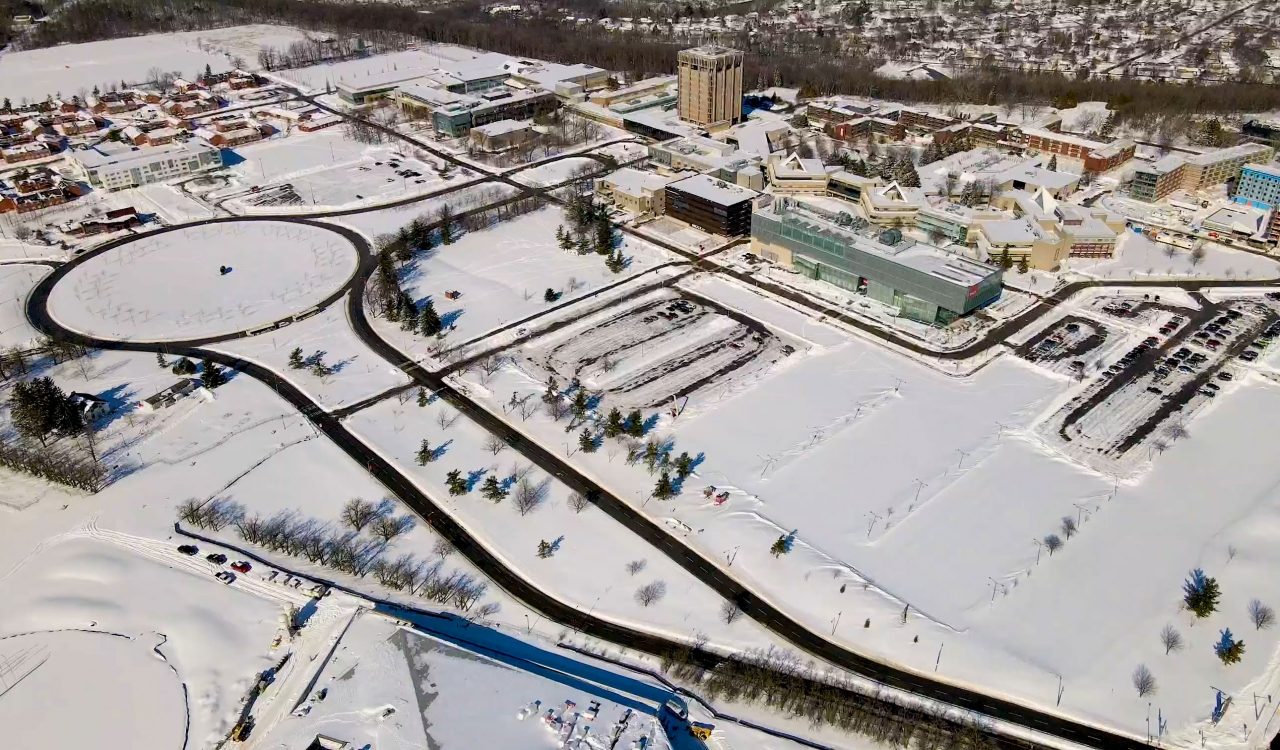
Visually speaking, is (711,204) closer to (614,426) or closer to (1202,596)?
(614,426)

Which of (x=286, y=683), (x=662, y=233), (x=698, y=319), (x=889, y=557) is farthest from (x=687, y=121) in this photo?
(x=286, y=683)

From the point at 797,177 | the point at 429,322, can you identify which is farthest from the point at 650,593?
the point at 797,177

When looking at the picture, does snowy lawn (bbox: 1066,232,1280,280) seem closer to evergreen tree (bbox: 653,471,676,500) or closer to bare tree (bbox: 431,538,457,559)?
evergreen tree (bbox: 653,471,676,500)

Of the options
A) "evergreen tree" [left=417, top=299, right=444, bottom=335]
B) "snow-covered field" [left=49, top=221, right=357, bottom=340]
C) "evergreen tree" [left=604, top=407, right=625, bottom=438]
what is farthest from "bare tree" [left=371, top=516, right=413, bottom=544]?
"snow-covered field" [left=49, top=221, right=357, bottom=340]

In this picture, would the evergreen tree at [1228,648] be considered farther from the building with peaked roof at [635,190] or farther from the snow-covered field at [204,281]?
the snow-covered field at [204,281]

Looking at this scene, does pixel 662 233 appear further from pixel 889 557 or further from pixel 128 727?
pixel 128 727
